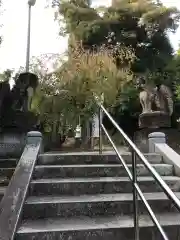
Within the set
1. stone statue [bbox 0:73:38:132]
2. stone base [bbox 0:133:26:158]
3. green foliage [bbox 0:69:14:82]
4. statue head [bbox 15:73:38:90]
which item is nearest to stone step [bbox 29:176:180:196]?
stone base [bbox 0:133:26:158]

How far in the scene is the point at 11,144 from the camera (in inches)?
253

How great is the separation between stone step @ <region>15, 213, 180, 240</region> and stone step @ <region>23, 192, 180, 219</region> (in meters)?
0.13

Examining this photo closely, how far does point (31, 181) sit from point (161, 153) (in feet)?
6.84

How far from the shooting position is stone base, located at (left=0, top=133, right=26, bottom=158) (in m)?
6.20

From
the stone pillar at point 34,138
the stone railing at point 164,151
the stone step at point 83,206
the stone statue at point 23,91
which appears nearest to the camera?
the stone step at point 83,206

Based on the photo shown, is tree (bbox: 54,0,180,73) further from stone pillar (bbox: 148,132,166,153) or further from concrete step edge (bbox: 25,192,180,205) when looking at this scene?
concrete step edge (bbox: 25,192,180,205)

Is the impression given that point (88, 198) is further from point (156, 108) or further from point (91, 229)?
point (156, 108)

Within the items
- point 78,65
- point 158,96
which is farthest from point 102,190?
point 78,65

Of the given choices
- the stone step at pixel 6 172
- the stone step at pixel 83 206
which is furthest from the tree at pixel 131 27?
the stone step at pixel 83 206

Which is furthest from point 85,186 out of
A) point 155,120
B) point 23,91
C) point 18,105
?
point 155,120

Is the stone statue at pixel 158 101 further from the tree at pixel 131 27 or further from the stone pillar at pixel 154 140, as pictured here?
the tree at pixel 131 27

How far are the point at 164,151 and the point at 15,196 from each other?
8.04ft

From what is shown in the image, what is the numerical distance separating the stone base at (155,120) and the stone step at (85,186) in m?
4.09

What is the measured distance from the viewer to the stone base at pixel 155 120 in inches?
314
